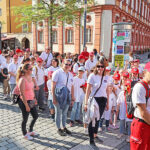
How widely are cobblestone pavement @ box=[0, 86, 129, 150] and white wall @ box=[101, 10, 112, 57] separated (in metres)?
14.8

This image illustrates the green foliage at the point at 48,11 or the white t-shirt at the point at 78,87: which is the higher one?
the green foliage at the point at 48,11

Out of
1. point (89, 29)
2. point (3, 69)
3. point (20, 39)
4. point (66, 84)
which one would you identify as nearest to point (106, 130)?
point (66, 84)

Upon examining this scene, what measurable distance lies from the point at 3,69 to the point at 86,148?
502cm

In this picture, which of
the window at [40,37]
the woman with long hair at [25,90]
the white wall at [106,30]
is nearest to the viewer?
the woman with long hair at [25,90]

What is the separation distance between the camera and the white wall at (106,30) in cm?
1845

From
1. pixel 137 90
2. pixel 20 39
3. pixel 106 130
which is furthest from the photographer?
pixel 20 39

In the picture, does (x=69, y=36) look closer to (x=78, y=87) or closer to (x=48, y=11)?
(x=48, y=11)

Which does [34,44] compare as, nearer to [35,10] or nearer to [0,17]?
[35,10]

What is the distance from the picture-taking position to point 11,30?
36219mm

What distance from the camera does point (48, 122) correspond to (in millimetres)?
5242

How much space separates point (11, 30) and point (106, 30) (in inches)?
954

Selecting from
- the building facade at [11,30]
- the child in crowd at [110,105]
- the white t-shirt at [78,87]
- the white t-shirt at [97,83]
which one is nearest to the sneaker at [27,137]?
the white t-shirt at [78,87]

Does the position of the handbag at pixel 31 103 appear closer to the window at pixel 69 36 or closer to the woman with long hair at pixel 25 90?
the woman with long hair at pixel 25 90

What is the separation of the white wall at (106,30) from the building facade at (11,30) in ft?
51.5
